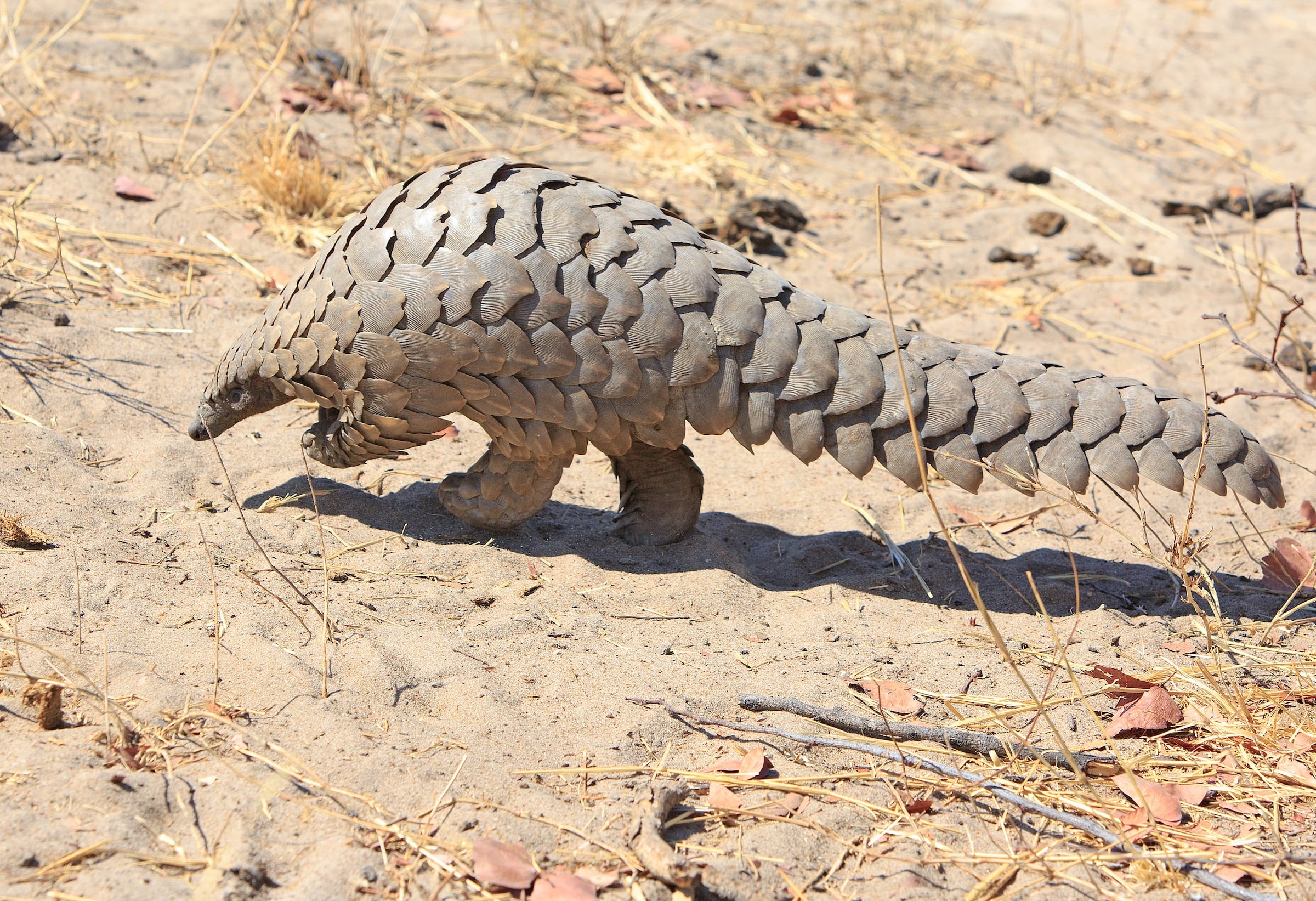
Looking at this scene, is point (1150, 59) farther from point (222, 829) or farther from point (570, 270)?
point (222, 829)

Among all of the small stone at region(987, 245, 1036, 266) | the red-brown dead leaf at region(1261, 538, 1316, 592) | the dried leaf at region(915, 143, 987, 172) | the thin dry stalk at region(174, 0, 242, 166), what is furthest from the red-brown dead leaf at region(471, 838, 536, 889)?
the dried leaf at region(915, 143, 987, 172)

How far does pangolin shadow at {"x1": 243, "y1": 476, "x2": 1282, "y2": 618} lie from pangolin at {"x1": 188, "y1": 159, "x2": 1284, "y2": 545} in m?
0.45

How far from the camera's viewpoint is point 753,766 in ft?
8.16

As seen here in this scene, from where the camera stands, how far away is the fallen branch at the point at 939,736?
8.57 feet

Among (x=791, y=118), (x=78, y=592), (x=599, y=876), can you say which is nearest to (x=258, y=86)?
(x=791, y=118)

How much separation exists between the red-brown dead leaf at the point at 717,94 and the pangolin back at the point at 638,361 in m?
4.26

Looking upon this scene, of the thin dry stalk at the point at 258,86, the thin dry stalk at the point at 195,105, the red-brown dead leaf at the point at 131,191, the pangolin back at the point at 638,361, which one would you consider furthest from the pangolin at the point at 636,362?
the thin dry stalk at the point at 195,105

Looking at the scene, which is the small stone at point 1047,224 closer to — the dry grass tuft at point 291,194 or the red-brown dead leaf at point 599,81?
the red-brown dead leaf at point 599,81

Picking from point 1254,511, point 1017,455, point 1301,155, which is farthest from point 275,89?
point 1301,155

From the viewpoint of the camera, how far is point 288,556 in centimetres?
329

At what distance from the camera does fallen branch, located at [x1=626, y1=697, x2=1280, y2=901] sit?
7.29 feet

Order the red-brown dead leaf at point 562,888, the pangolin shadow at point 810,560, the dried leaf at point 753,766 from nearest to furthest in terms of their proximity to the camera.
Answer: the red-brown dead leaf at point 562,888 → the dried leaf at point 753,766 → the pangolin shadow at point 810,560

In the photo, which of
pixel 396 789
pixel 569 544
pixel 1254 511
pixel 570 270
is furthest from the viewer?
pixel 1254 511

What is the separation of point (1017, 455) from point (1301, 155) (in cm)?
595
